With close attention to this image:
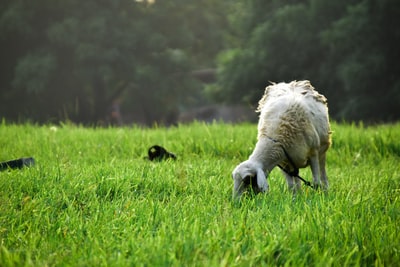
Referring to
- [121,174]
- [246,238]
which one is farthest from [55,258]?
[121,174]

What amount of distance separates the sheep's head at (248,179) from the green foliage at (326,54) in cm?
1586

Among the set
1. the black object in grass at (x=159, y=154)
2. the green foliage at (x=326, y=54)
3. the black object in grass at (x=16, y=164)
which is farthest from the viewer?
the green foliage at (x=326, y=54)

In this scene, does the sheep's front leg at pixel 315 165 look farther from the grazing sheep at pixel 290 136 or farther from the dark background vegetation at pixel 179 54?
the dark background vegetation at pixel 179 54

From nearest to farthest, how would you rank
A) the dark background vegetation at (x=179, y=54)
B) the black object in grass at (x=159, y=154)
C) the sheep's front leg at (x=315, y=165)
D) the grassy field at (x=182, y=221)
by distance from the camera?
the grassy field at (x=182, y=221), the sheep's front leg at (x=315, y=165), the black object in grass at (x=159, y=154), the dark background vegetation at (x=179, y=54)

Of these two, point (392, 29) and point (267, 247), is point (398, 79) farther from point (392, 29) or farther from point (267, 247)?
point (267, 247)

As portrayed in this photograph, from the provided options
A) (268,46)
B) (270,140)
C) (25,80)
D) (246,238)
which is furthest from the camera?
(25,80)

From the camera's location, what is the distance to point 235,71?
2331 centimetres

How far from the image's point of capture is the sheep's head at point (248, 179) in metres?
4.29

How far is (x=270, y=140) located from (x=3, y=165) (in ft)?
9.79

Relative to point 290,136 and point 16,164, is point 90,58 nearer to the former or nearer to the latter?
point 16,164

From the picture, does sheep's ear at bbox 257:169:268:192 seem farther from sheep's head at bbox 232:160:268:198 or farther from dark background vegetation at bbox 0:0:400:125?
dark background vegetation at bbox 0:0:400:125

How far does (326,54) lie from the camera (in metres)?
22.2

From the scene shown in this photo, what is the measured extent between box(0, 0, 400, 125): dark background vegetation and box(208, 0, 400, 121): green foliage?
0.04 meters

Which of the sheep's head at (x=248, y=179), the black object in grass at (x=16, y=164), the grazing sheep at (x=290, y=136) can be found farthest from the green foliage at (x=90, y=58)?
the sheep's head at (x=248, y=179)
